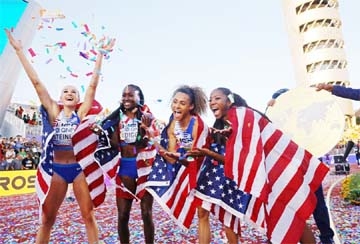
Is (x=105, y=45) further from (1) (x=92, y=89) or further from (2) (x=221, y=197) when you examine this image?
(2) (x=221, y=197)

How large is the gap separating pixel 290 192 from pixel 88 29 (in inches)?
119

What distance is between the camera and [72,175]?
4648 millimetres

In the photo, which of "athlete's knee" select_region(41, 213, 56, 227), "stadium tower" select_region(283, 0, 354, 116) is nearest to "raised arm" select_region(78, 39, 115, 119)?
"athlete's knee" select_region(41, 213, 56, 227)

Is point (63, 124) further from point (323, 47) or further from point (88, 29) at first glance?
point (323, 47)

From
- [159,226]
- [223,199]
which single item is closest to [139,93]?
[223,199]

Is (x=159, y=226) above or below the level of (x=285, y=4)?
below

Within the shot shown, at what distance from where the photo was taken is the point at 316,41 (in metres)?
63.0

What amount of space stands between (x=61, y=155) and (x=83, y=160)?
0.86ft

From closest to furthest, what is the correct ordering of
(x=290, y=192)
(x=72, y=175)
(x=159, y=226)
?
(x=290, y=192), (x=72, y=175), (x=159, y=226)

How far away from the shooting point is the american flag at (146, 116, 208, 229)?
4918 millimetres

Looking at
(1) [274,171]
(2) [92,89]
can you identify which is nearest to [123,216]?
(2) [92,89]

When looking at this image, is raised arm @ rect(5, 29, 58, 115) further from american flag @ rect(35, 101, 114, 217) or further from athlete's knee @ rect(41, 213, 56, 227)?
athlete's knee @ rect(41, 213, 56, 227)

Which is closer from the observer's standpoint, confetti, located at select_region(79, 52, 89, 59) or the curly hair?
confetti, located at select_region(79, 52, 89, 59)

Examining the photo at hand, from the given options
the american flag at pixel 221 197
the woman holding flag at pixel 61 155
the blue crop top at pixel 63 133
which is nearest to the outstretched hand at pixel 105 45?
the woman holding flag at pixel 61 155
